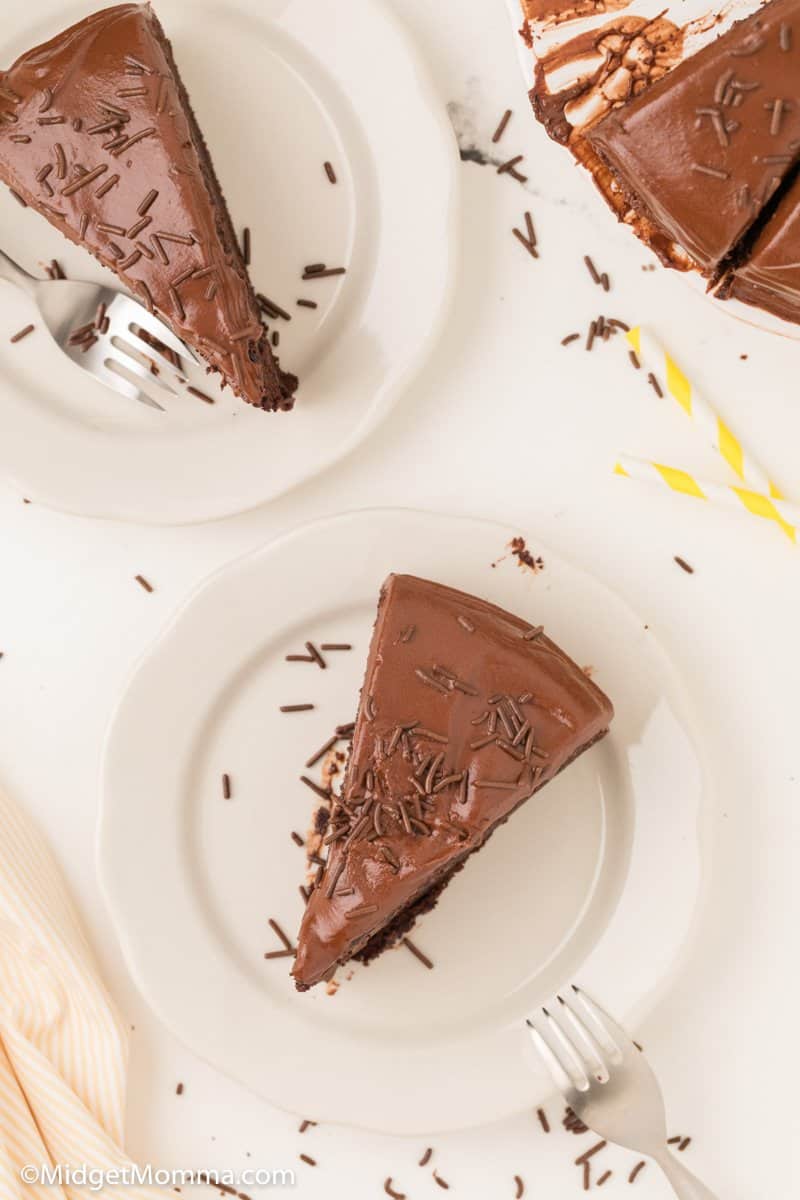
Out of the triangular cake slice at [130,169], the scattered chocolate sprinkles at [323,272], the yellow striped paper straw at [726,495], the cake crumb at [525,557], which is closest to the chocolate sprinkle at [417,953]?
the cake crumb at [525,557]

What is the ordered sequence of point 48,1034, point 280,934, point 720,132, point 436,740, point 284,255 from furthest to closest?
point 48,1034 < point 280,934 < point 284,255 < point 436,740 < point 720,132

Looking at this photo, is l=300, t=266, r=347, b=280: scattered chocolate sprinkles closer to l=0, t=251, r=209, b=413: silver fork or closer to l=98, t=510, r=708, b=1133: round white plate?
l=0, t=251, r=209, b=413: silver fork

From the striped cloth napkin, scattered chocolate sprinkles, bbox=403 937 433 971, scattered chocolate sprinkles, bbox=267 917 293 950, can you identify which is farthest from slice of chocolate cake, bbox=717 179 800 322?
the striped cloth napkin

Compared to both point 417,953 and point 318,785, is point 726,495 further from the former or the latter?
point 417,953

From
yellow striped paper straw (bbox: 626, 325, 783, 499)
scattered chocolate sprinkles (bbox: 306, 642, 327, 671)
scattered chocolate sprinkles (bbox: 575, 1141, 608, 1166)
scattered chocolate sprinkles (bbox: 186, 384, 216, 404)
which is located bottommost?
scattered chocolate sprinkles (bbox: 575, 1141, 608, 1166)

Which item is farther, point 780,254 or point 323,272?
point 323,272

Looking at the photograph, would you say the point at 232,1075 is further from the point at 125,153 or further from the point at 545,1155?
the point at 125,153

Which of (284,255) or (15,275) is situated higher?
(284,255)

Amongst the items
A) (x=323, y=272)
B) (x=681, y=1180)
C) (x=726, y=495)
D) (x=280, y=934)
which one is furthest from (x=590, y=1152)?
(x=323, y=272)
